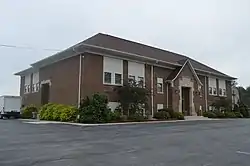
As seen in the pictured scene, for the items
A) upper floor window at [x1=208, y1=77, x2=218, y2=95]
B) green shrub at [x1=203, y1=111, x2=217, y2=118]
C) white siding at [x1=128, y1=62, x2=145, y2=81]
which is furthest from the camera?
upper floor window at [x1=208, y1=77, x2=218, y2=95]

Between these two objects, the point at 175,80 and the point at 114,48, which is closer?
the point at 114,48

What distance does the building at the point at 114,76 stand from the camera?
28.5m

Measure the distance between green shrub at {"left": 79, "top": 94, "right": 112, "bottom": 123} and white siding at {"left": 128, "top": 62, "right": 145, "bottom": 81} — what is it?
20.5 ft

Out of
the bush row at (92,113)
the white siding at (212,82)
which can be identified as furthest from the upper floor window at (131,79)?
the white siding at (212,82)

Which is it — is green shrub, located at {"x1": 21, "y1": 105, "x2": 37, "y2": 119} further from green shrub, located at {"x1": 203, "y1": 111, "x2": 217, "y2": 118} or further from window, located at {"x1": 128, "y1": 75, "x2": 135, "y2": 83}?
green shrub, located at {"x1": 203, "y1": 111, "x2": 217, "y2": 118}

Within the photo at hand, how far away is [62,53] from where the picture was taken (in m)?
30.9

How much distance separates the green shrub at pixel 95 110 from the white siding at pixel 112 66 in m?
4.02

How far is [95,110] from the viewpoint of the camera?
25.0 metres

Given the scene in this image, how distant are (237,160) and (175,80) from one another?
89.3 ft

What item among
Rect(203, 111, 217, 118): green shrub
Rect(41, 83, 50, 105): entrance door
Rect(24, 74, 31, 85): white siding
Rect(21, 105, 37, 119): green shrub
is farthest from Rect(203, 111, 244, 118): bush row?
Rect(24, 74, 31, 85): white siding

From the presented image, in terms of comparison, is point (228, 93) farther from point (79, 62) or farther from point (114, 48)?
point (79, 62)

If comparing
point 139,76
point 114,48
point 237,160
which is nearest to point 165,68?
point 139,76

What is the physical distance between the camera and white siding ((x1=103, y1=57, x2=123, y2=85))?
1151 inches

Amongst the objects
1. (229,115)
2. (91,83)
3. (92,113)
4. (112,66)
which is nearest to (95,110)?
(92,113)
